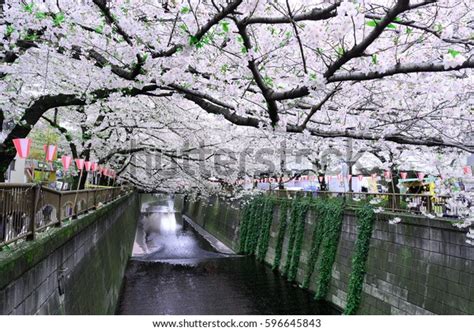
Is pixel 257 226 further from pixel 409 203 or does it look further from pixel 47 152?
pixel 47 152

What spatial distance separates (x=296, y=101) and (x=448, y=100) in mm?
2620

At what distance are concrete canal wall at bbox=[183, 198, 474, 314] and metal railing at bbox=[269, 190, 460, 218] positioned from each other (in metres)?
0.48

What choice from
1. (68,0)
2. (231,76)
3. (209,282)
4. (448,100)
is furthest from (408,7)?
(209,282)

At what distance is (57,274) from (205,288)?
43.6ft

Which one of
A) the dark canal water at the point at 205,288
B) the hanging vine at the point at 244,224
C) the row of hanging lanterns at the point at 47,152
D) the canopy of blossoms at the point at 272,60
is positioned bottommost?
the dark canal water at the point at 205,288

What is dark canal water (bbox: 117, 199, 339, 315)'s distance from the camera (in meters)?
16.5

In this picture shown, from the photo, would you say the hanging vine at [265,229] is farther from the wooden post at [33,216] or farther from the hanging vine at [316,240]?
the wooden post at [33,216]

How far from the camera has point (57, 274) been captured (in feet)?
23.1

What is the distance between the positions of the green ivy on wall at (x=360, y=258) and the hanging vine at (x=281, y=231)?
8.79 meters

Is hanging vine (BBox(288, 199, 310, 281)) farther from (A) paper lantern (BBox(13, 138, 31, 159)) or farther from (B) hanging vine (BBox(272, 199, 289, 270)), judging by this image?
(A) paper lantern (BBox(13, 138, 31, 159))

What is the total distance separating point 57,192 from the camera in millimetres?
7480

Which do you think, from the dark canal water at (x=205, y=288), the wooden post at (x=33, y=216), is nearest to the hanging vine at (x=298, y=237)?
the dark canal water at (x=205, y=288)

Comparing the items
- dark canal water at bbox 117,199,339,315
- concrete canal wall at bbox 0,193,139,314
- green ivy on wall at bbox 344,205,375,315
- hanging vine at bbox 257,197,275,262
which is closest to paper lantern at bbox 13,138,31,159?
concrete canal wall at bbox 0,193,139,314

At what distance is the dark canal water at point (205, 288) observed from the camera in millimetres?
16484
